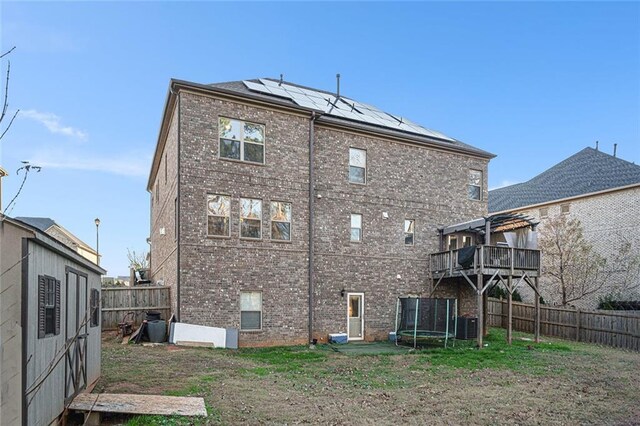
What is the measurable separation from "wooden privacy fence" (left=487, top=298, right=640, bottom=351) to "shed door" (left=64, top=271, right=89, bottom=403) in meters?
18.0

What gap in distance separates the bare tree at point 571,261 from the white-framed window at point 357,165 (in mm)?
11589

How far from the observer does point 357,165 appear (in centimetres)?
1778

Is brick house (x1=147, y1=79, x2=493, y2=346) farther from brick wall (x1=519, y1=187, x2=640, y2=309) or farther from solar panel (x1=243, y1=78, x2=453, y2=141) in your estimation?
brick wall (x1=519, y1=187, x2=640, y2=309)

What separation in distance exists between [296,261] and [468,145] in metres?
10.8

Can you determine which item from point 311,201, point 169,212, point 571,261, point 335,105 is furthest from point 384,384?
point 571,261

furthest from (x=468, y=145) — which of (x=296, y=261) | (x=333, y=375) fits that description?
(x=333, y=375)

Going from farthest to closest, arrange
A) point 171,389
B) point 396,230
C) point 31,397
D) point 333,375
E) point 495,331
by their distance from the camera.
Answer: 1. point 495,331
2. point 396,230
3. point 333,375
4. point 171,389
5. point 31,397

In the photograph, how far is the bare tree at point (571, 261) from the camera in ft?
72.0

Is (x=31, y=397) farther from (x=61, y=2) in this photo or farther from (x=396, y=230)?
(x=396, y=230)

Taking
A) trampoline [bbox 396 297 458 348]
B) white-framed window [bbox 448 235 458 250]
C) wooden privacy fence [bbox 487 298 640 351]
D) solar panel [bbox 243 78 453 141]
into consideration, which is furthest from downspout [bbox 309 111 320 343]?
wooden privacy fence [bbox 487 298 640 351]

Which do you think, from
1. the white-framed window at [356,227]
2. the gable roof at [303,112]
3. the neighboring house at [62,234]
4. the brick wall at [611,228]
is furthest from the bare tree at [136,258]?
the brick wall at [611,228]

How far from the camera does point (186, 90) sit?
1431 cm

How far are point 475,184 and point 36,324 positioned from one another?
1869 centimetres

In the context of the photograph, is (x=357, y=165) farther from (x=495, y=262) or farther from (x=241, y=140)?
(x=495, y=262)
